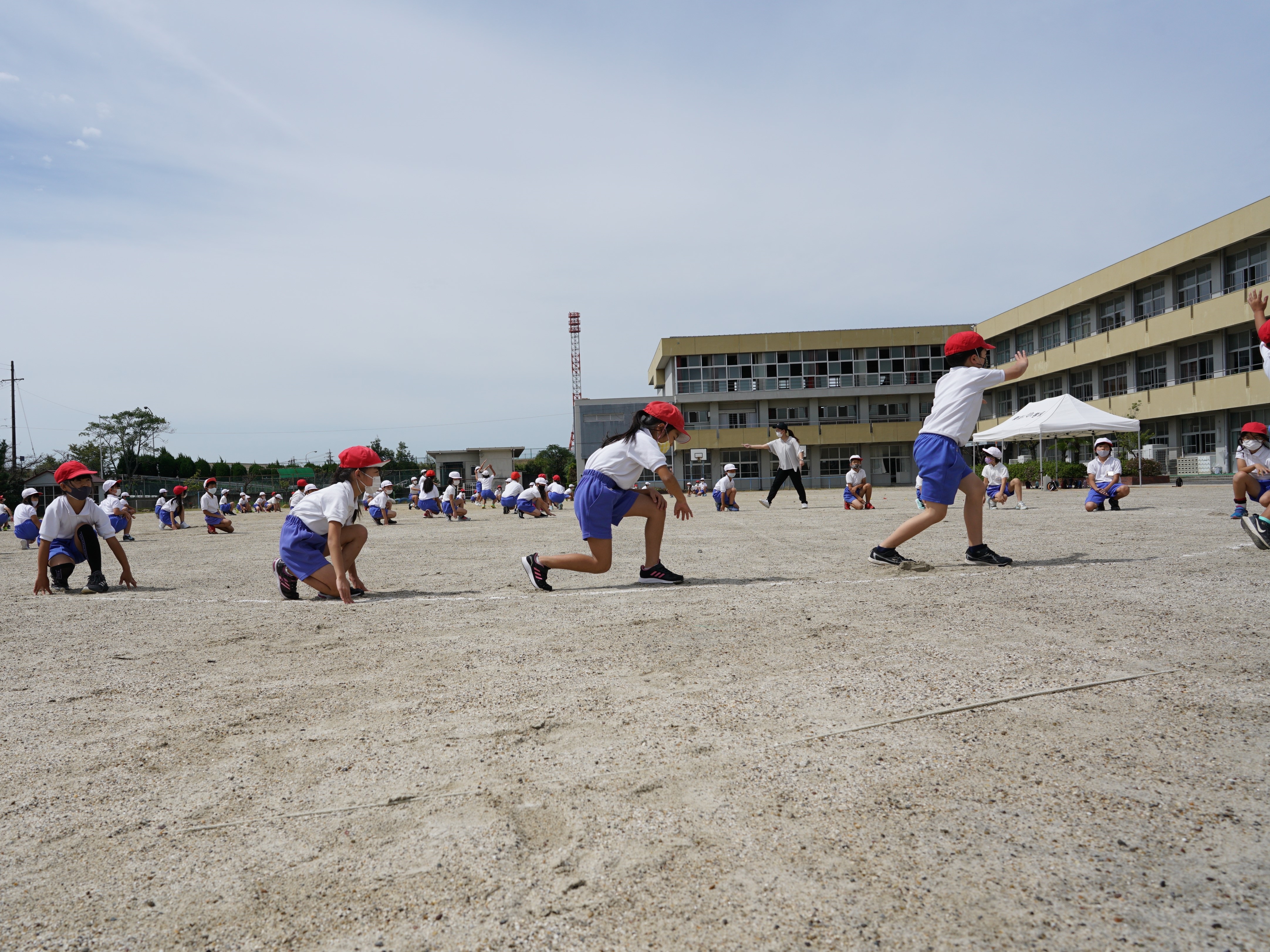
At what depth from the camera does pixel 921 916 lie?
5.24 feet

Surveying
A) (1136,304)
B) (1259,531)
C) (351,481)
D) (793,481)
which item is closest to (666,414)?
(351,481)

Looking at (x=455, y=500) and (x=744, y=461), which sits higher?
(x=744, y=461)

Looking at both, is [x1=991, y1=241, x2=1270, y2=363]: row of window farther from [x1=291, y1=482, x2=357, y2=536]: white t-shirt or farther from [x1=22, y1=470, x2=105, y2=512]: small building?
[x1=22, y1=470, x2=105, y2=512]: small building

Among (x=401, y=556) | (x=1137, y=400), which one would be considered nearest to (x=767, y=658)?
(x=401, y=556)

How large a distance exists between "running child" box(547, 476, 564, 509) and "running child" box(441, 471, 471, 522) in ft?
10.5

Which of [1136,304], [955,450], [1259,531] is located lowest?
[1259,531]

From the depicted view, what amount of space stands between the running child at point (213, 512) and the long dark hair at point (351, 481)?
45.9 feet

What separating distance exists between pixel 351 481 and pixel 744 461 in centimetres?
5280

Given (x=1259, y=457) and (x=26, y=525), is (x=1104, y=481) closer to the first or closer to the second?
(x=1259, y=457)

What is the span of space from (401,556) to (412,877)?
8.63 m

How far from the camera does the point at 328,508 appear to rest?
597 cm

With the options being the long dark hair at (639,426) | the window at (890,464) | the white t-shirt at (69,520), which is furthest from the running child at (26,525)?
the window at (890,464)

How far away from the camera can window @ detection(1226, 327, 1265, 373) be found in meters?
31.7

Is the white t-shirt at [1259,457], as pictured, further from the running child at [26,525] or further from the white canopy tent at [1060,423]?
the running child at [26,525]
